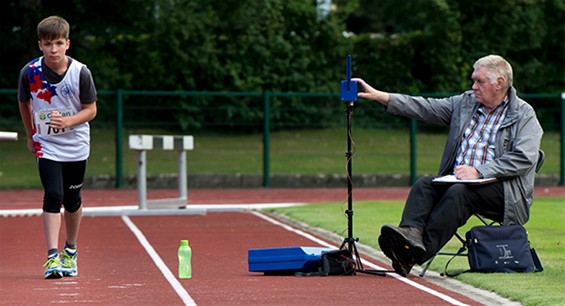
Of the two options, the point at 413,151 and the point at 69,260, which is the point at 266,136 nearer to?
the point at 413,151

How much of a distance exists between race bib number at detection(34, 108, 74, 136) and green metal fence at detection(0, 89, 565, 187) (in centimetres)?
1660

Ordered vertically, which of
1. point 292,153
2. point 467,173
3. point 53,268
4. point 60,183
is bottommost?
point 292,153

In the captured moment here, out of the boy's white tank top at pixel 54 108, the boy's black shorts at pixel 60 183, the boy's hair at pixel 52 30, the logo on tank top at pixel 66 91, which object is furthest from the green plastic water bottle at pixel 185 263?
the boy's hair at pixel 52 30

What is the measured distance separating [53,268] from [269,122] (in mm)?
18076

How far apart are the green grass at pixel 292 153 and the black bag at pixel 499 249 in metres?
17.1

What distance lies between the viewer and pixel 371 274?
34.3 feet

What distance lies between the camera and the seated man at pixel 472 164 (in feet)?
33.2

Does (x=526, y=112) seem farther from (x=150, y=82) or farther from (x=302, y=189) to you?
(x=150, y=82)

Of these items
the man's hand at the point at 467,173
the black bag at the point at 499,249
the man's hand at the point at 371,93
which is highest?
the man's hand at the point at 371,93

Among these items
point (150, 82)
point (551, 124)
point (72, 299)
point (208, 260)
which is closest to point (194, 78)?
point (150, 82)

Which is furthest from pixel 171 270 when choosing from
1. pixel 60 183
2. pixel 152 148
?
pixel 152 148

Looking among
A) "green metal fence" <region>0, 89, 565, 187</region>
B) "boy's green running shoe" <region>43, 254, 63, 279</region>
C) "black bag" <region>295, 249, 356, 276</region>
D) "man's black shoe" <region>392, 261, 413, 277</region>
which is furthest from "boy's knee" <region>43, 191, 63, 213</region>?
"green metal fence" <region>0, 89, 565, 187</region>

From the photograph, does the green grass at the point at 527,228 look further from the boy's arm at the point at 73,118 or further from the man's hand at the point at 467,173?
the boy's arm at the point at 73,118

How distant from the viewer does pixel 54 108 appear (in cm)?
1043
